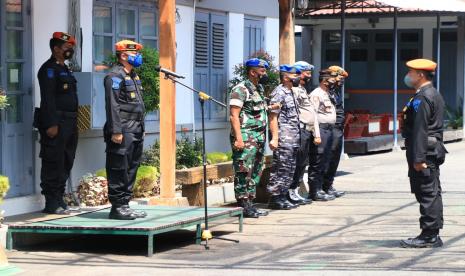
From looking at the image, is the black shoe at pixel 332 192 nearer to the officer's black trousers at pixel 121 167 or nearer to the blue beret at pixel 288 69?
the blue beret at pixel 288 69

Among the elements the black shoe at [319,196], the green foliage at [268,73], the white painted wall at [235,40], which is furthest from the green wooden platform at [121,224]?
the white painted wall at [235,40]

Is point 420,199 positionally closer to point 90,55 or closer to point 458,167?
point 90,55

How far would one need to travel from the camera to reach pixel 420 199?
9758 millimetres

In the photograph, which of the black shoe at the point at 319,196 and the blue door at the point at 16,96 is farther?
the black shoe at the point at 319,196

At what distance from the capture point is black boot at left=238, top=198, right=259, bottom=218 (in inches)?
472

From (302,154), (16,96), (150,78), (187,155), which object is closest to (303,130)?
(302,154)

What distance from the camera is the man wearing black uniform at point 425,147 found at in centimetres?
955

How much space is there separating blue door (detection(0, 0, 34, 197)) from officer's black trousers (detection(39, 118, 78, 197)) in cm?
43

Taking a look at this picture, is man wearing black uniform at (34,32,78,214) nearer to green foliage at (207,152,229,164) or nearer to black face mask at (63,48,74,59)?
black face mask at (63,48,74,59)

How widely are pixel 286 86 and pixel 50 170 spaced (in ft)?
11.5

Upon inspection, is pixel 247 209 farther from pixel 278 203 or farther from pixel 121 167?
pixel 121 167

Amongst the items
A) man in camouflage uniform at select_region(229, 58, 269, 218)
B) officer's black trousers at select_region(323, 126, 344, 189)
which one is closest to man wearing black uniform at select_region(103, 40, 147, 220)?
man in camouflage uniform at select_region(229, 58, 269, 218)

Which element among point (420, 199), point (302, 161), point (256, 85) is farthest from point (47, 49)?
point (420, 199)

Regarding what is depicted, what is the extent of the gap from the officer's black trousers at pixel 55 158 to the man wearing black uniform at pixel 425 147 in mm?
3850
